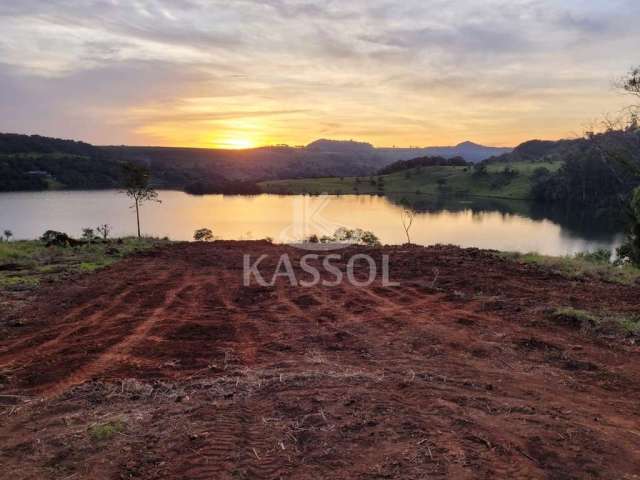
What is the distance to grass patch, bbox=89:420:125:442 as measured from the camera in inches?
120

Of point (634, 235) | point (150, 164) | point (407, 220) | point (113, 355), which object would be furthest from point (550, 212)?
point (150, 164)

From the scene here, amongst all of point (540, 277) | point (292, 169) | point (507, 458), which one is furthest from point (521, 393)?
point (292, 169)

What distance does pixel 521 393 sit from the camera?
12.2 ft

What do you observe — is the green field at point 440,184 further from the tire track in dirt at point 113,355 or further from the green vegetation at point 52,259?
the tire track in dirt at point 113,355

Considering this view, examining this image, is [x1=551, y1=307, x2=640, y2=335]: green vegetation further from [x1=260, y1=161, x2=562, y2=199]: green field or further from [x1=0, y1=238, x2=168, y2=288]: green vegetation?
[x1=260, y1=161, x2=562, y2=199]: green field

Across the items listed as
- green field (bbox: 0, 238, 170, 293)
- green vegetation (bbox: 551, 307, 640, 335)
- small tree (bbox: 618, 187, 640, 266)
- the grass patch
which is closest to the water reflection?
small tree (bbox: 618, 187, 640, 266)

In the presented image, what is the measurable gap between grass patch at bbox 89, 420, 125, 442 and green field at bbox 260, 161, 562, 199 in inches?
2721

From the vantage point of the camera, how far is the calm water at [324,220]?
31094mm

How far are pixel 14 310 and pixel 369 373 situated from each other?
5.26 m

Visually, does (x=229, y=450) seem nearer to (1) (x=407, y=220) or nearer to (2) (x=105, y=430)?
(2) (x=105, y=430)

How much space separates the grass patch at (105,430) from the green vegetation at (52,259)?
5.84m

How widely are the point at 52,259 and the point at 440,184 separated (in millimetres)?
73547

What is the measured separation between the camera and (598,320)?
17.9 feet

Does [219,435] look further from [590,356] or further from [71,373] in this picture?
[590,356]
